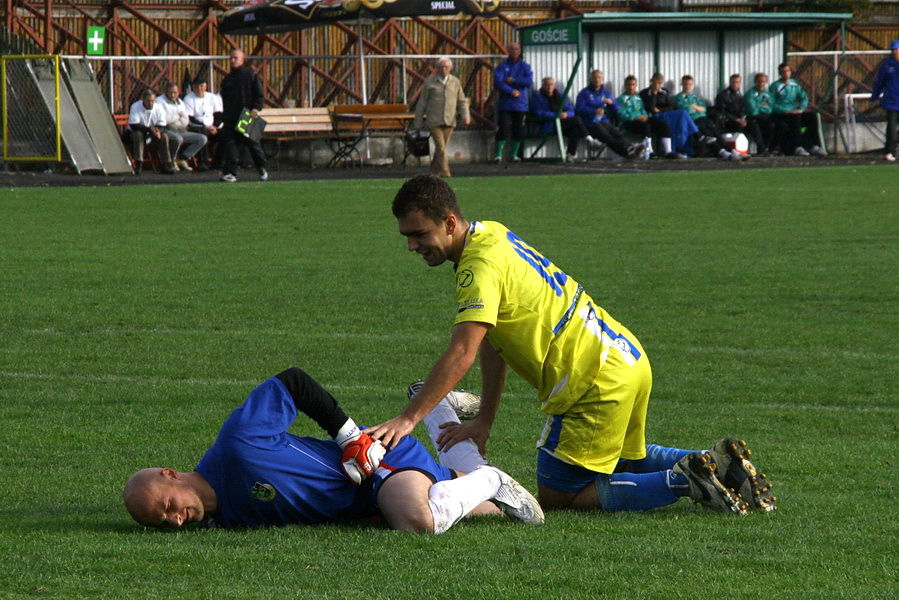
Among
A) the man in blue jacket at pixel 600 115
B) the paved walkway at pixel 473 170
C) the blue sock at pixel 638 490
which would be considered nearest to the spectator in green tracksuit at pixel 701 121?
the paved walkway at pixel 473 170

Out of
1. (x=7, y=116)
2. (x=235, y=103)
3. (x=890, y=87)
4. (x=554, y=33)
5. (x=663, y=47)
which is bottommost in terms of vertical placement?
(x=890, y=87)

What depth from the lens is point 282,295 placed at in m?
12.1

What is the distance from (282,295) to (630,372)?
6646mm

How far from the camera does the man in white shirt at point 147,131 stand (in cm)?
2612

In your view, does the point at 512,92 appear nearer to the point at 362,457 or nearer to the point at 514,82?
the point at 514,82

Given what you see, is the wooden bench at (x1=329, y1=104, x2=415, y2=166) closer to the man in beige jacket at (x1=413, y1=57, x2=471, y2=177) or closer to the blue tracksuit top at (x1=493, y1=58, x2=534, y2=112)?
the blue tracksuit top at (x1=493, y1=58, x2=534, y2=112)

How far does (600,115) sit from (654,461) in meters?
25.1

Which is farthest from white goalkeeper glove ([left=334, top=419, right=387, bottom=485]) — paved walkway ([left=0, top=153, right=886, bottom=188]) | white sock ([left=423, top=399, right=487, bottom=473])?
paved walkway ([left=0, top=153, right=886, bottom=188])

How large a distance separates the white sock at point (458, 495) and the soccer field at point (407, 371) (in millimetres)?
95

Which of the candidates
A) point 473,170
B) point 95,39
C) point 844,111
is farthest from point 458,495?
point 844,111

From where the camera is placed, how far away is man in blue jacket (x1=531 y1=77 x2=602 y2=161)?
30.4 metres

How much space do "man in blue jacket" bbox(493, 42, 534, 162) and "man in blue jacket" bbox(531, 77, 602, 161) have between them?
406 mm

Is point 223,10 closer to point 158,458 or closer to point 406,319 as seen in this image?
point 406,319

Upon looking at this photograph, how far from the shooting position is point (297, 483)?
5.51 metres
